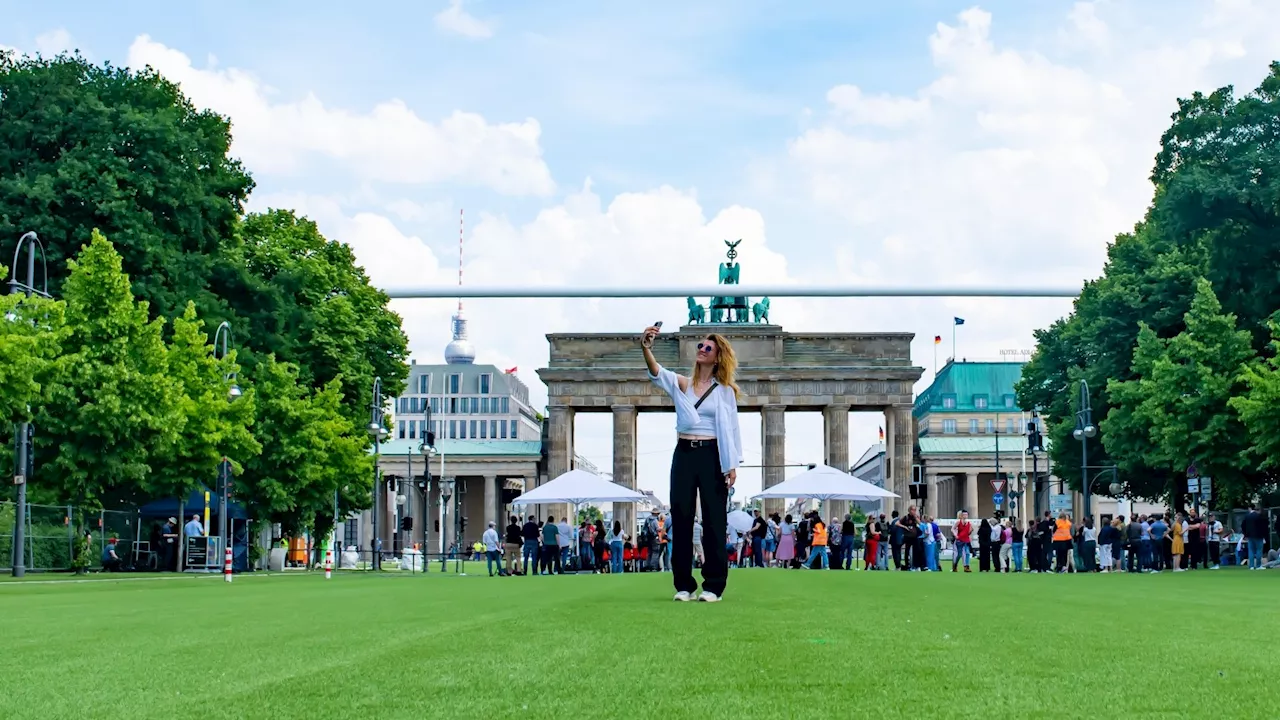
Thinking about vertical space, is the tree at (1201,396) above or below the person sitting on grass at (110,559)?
above

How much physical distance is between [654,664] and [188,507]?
4425 cm

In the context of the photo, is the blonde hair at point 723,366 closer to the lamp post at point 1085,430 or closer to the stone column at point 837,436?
Answer: the lamp post at point 1085,430

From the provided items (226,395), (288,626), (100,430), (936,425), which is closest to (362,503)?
(226,395)

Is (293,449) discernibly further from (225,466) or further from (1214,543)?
(1214,543)

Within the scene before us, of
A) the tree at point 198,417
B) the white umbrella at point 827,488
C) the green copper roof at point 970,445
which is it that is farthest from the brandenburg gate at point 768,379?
the tree at point 198,417

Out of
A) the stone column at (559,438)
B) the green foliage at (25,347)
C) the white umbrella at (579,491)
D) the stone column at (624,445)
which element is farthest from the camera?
the stone column at (559,438)

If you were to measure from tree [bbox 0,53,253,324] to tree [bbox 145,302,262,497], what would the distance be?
265 cm

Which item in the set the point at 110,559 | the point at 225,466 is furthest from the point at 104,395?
the point at 110,559

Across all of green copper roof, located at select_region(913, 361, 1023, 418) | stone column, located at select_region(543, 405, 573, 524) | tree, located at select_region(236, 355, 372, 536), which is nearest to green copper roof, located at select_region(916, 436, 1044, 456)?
green copper roof, located at select_region(913, 361, 1023, 418)

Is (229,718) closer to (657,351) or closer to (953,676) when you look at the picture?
(953,676)

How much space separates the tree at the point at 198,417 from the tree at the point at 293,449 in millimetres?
4516

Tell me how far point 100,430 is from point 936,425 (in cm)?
10939

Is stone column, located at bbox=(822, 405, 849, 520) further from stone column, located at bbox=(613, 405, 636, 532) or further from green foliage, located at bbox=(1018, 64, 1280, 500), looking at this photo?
green foliage, located at bbox=(1018, 64, 1280, 500)

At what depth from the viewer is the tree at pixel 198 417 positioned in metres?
42.9
